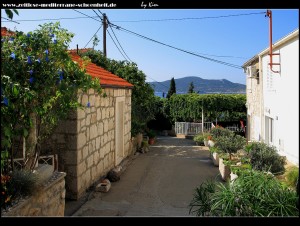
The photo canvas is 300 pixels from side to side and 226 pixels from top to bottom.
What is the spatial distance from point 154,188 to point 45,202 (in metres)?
4.12

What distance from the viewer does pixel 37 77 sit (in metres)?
4.37

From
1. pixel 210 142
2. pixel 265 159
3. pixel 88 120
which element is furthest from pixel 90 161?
pixel 210 142

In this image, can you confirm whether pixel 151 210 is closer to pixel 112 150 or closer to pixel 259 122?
pixel 112 150

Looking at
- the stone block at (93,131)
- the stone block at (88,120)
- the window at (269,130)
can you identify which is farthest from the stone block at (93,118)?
the window at (269,130)

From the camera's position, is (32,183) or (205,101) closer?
(32,183)

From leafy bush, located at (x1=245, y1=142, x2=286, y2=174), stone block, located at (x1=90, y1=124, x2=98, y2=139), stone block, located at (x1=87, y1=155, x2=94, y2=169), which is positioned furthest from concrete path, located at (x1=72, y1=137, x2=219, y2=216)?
leafy bush, located at (x1=245, y1=142, x2=286, y2=174)

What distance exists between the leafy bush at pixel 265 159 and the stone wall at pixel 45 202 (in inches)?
179

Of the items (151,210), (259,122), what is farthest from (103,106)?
(259,122)

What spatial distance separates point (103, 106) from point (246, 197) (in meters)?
5.64

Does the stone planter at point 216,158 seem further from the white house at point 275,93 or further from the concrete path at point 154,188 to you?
the white house at point 275,93

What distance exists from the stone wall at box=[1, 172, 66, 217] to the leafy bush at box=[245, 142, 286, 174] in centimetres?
455

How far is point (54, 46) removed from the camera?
4637mm

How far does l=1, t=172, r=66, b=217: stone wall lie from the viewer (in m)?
3.94

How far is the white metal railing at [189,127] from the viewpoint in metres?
23.0
